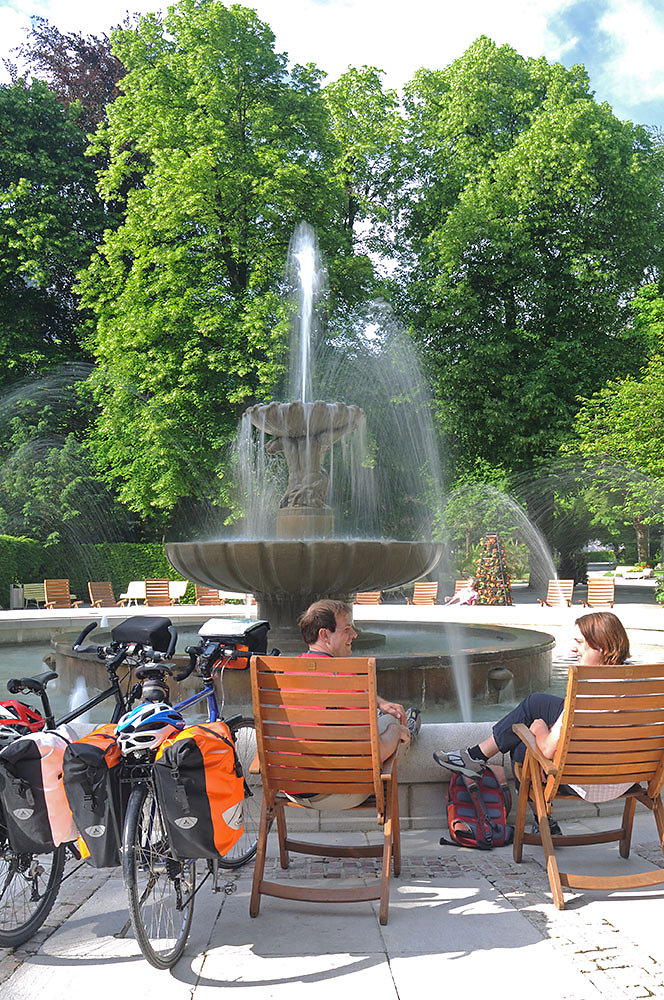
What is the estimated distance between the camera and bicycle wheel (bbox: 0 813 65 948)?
130 inches

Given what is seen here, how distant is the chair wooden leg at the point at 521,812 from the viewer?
416 cm

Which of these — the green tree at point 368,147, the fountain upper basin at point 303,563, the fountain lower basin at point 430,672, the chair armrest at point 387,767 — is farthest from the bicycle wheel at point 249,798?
the green tree at point 368,147

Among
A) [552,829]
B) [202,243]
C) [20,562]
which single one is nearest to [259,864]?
[552,829]

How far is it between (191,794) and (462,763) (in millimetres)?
1878

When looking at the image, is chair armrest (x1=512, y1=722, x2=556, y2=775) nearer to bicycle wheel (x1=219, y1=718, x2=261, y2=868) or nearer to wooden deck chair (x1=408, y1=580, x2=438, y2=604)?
bicycle wheel (x1=219, y1=718, x2=261, y2=868)

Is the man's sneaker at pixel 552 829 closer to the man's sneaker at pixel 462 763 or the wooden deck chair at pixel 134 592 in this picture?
the man's sneaker at pixel 462 763

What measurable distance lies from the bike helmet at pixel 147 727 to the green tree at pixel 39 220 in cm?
2448

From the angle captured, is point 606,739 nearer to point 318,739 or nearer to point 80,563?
point 318,739

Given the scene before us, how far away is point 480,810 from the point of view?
4.49 metres

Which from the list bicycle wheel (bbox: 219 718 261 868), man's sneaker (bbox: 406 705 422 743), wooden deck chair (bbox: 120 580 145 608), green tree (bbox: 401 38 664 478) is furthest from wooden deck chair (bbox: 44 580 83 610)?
man's sneaker (bbox: 406 705 422 743)

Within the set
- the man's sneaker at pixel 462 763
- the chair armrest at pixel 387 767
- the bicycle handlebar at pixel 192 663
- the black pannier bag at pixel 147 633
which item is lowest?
the man's sneaker at pixel 462 763

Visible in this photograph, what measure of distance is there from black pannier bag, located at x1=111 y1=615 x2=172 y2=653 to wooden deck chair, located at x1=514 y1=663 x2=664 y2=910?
1693 millimetres

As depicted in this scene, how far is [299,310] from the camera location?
881 inches

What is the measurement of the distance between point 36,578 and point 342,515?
342 inches
